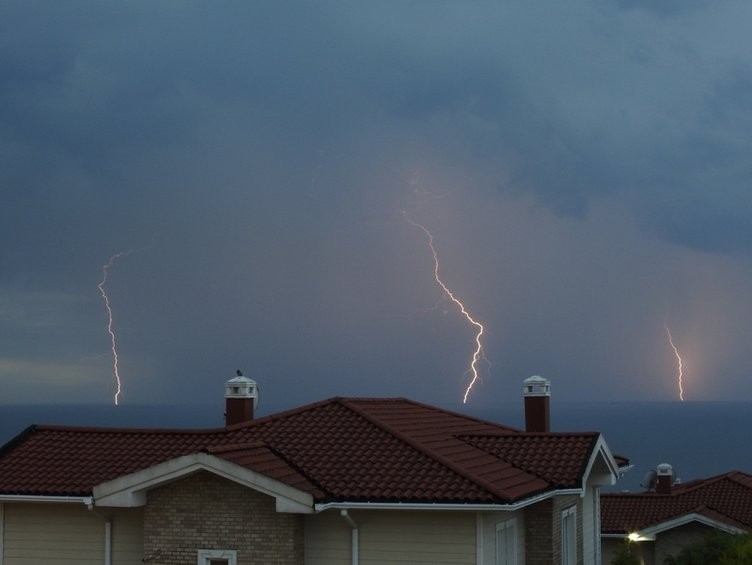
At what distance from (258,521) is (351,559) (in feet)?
5.00

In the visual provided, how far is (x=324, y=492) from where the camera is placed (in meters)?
15.3

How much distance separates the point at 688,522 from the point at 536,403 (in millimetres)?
5698

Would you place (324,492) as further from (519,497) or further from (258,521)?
(519,497)

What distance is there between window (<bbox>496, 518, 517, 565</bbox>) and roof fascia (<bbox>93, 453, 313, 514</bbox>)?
3.07m

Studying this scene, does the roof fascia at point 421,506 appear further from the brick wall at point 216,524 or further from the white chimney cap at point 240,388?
the white chimney cap at point 240,388

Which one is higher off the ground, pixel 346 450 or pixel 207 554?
pixel 346 450

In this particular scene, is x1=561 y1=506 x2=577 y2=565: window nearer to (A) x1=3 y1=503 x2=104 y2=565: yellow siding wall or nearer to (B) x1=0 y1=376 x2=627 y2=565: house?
(B) x1=0 y1=376 x2=627 y2=565: house

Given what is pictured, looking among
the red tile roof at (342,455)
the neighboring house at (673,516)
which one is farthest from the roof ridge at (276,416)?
the neighboring house at (673,516)

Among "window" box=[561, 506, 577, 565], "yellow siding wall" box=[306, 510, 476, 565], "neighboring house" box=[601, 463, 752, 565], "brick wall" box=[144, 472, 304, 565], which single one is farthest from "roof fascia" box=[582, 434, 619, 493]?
"brick wall" box=[144, 472, 304, 565]

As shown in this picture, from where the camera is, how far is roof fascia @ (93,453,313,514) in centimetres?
1488

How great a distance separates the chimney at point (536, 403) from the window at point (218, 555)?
924 cm

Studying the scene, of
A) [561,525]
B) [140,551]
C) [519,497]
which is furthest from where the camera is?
[561,525]

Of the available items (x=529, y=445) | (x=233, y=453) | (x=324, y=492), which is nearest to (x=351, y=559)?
(x=324, y=492)

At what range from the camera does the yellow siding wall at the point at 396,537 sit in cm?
1541
